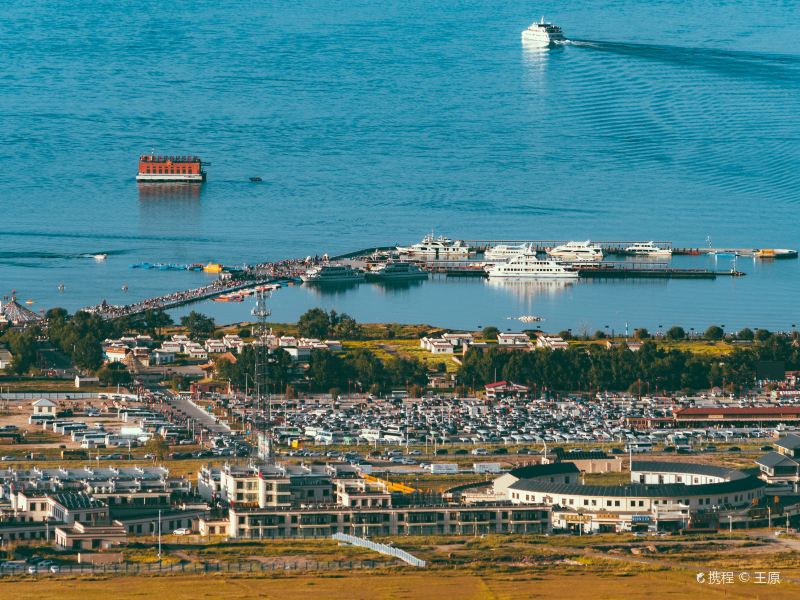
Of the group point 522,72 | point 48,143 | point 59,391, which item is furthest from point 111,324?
point 522,72

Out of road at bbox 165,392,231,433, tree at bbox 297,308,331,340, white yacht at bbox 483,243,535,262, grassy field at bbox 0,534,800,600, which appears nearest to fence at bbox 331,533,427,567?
grassy field at bbox 0,534,800,600

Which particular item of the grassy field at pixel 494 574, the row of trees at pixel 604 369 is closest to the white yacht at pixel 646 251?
the row of trees at pixel 604 369

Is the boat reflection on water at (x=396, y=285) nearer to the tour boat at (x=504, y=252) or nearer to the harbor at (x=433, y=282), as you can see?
the harbor at (x=433, y=282)

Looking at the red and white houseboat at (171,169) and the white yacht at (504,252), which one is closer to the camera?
the white yacht at (504,252)

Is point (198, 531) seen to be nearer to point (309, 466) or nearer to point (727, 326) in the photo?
point (309, 466)

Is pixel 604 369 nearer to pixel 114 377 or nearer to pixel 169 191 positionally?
pixel 114 377

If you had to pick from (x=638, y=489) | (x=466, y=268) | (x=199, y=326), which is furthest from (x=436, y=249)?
(x=638, y=489)

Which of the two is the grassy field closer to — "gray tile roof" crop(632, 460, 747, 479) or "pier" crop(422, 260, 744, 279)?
"gray tile roof" crop(632, 460, 747, 479)
